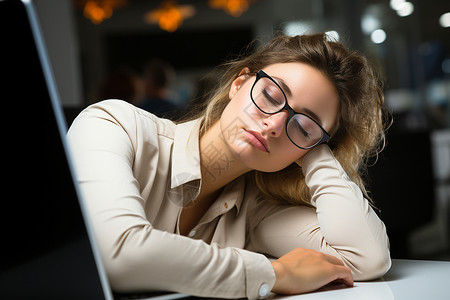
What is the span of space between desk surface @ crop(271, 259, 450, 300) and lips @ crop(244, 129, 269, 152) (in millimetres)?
301

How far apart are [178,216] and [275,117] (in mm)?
292

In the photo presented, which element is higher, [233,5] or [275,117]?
[275,117]

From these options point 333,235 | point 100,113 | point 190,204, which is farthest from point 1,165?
point 333,235

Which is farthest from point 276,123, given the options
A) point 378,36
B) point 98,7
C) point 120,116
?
point 98,7

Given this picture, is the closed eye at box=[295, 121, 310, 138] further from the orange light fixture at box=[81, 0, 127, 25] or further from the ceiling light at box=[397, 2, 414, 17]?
the orange light fixture at box=[81, 0, 127, 25]

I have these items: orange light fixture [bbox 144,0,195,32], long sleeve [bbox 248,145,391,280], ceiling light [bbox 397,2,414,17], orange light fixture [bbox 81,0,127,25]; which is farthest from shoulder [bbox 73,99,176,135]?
orange light fixture [bbox 81,0,127,25]

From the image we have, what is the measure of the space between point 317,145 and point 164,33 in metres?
7.59

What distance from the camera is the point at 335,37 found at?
1.21m

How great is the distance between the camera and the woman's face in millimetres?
1002

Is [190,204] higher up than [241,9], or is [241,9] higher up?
[190,204]

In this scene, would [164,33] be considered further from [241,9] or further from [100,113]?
[100,113]

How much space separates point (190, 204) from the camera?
44.0 inches

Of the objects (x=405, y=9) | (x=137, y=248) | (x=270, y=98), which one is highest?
(x=270, y=98)

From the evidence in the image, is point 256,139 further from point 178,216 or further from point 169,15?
point 169,15
